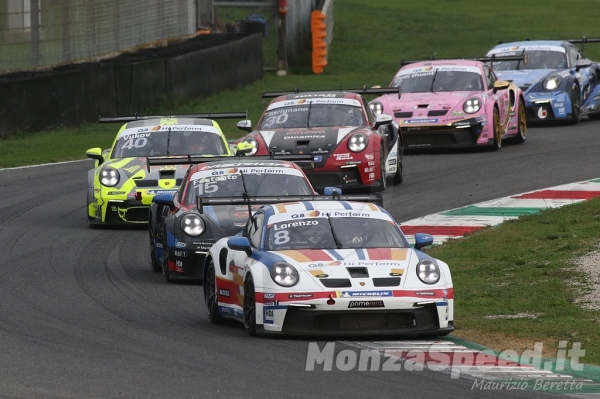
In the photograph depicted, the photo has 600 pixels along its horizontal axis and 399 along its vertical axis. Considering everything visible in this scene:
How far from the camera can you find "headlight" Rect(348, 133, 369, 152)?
17.6 meters

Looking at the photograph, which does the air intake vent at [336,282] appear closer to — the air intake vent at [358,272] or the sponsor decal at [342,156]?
the air intake vent at [358,272]

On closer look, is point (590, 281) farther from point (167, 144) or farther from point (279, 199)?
point (167, 144)

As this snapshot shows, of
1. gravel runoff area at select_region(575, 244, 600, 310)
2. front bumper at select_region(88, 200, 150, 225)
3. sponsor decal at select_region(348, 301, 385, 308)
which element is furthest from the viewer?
front bumper at select_region(88, 200, 150, 225)

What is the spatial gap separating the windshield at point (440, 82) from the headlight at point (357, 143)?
4.26 meters

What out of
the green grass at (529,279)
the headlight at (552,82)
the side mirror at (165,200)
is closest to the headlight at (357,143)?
the green grass at (529,279)

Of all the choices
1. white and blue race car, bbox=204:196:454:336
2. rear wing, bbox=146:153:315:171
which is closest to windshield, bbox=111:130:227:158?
rear wing, bbox=146:153:315:171

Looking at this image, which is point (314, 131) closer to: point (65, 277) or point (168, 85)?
point (65, 277)

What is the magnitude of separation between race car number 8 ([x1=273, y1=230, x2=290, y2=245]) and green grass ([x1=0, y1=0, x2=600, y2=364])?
1.42 m

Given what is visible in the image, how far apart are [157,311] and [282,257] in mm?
1574

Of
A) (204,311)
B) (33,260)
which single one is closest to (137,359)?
(204,311)

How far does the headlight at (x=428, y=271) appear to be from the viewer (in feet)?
31.4

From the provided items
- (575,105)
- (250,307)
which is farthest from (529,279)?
(575,105)

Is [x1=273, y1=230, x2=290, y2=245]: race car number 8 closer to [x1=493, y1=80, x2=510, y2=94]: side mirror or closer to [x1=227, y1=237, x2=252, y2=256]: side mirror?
Answer: [x1=227, y1=237, x2=252, y2=256]: side mirror

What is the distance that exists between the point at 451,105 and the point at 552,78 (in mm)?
4112
